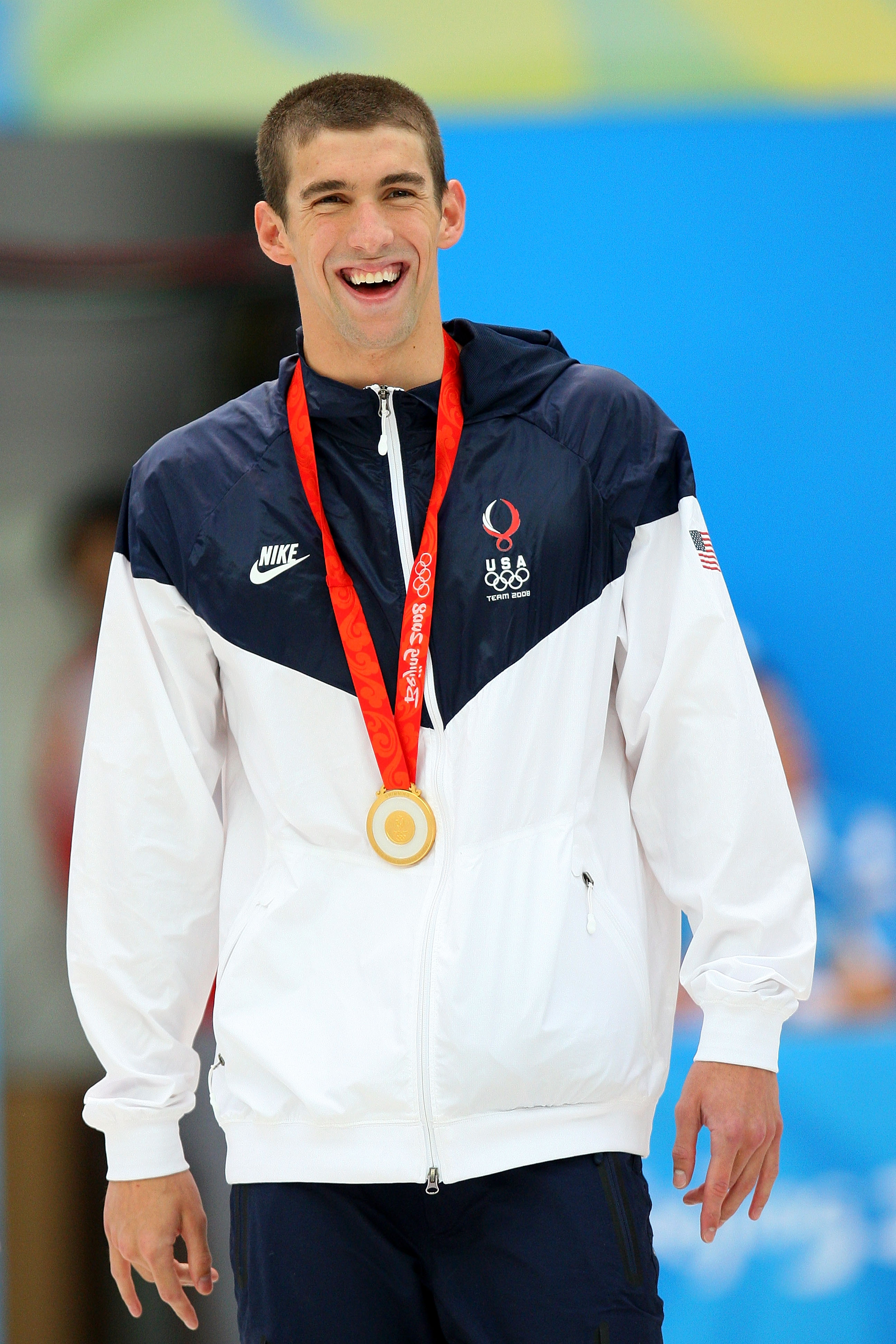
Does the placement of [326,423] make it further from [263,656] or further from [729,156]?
[729,156]

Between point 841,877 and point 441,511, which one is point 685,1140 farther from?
point 841,877

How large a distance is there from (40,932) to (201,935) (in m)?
1.12

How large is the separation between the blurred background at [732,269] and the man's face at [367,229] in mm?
1029

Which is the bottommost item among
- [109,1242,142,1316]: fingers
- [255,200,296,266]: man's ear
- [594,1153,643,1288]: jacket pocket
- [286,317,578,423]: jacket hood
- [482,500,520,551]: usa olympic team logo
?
[109,1242,142,1316]: fingers

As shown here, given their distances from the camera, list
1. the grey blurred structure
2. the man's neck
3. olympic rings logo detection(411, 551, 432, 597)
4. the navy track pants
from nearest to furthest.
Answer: the navy track pants < olympic rings logo detection(411, 551, 432, 597) < the man's neck < the grey blurred structure

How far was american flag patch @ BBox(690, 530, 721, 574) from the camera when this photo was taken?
167 cm

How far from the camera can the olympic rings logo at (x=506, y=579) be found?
1636mm

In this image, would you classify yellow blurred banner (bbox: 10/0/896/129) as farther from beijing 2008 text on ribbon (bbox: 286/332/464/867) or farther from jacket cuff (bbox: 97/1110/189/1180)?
jacket cuff (bbox: 97/1110/189/1180)

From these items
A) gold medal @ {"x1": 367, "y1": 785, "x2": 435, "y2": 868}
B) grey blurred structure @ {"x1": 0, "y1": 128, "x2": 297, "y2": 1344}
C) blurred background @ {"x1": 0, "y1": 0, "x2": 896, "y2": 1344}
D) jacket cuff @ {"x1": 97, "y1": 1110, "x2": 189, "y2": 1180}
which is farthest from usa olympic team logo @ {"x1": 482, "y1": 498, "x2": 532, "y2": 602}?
grey blurred structure @ {"x1": 0, "y1": 128, "x2": 297, "y2": 1344}

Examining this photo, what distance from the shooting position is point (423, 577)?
162 centimetres

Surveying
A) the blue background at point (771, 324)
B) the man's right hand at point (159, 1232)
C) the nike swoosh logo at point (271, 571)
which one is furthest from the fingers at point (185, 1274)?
the blue background at point (771, 324)

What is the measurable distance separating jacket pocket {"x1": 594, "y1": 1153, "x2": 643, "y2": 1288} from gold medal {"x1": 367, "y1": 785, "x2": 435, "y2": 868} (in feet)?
1.21

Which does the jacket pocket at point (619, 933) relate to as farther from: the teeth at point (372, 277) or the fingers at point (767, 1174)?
the teeth at point (372, 277)

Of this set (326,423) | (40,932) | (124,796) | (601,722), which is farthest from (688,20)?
(40,932)
